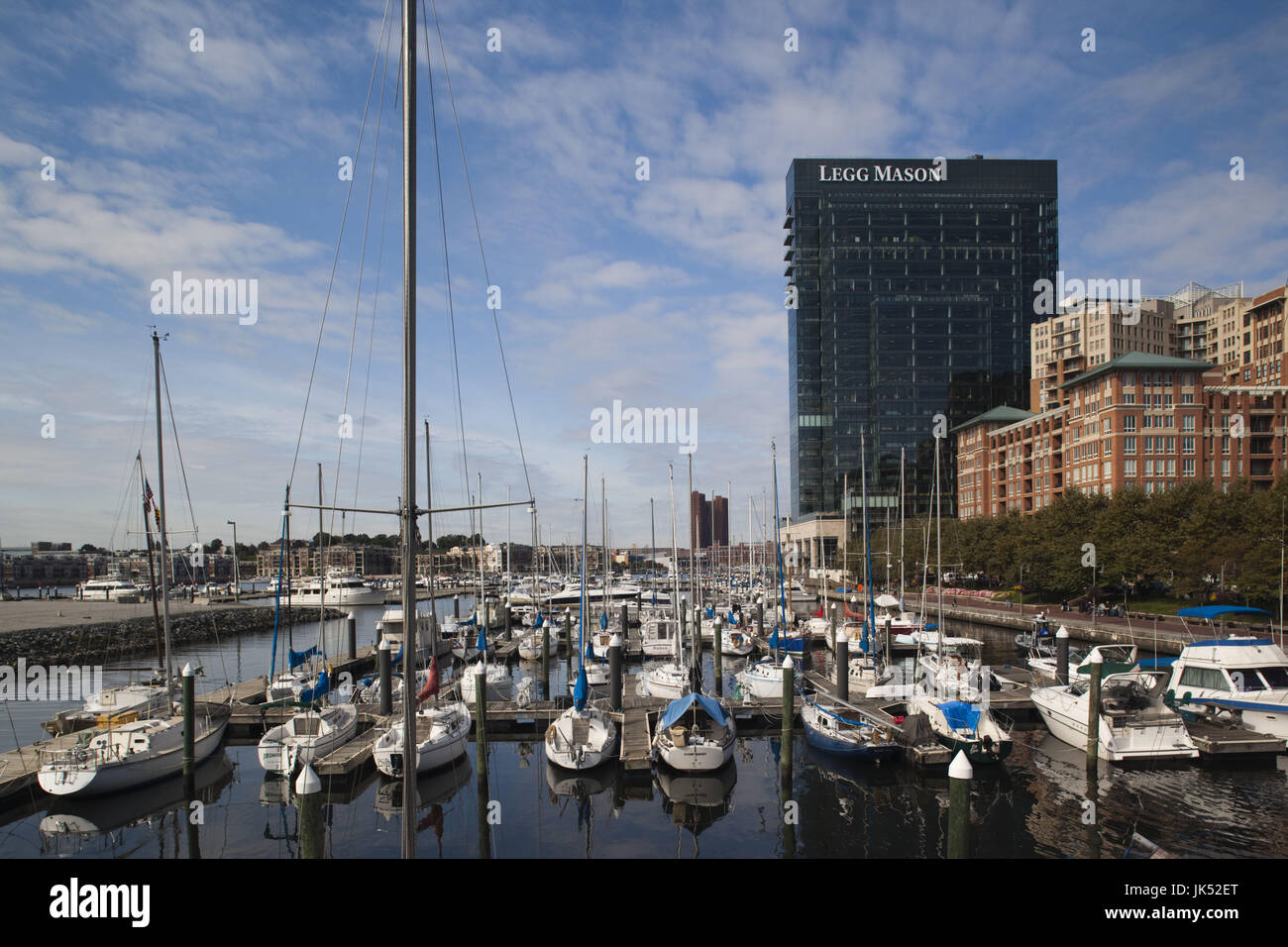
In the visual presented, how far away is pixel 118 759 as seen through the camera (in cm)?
2375

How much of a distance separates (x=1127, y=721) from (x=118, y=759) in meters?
35.0

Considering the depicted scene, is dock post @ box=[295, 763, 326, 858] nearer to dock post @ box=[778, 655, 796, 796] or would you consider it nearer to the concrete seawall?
dock post @ box=[778, 655, 796, 796]

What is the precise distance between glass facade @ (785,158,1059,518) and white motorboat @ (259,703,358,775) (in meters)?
138

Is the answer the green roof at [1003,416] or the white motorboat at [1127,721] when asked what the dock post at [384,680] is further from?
the green roof at [1003,416]

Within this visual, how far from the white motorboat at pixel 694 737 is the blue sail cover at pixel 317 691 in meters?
16.9

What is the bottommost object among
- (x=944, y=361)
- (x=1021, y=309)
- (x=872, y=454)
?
(x=872, y=454)

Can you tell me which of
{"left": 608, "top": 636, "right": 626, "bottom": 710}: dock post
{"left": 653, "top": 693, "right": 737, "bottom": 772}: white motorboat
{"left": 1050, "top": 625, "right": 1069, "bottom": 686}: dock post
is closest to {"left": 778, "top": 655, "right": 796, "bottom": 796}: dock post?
{"left": 653, "top": 693, "right": 737, "bottom": 772}: white motorboat

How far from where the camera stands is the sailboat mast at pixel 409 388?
8500 mm

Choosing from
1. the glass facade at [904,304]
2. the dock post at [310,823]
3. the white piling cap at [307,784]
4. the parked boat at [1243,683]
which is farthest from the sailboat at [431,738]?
the glass facade at [904,304]

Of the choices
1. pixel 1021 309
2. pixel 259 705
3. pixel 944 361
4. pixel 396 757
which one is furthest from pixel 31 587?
pixel 1021 309
